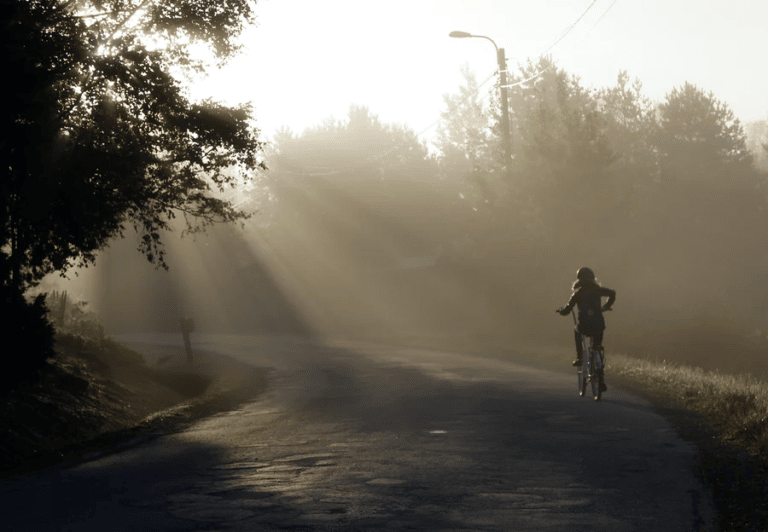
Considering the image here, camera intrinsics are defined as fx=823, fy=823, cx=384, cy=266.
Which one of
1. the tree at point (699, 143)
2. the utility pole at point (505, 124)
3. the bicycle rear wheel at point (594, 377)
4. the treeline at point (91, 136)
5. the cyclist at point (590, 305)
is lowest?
the bicycle rear wheel at point (594, 377)

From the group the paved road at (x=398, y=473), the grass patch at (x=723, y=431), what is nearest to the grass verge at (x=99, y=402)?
the paved road at (x=398, y=473)

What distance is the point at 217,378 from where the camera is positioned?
21.9 m

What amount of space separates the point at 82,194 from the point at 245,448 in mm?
5417

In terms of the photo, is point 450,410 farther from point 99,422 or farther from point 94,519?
point 94,519

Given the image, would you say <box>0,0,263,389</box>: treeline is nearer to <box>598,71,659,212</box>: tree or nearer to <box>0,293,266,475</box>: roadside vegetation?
<box>0,293,266,475</box>: roadside vegetation

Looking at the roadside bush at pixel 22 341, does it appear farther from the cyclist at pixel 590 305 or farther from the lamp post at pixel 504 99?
the lamp post at pixel 504 99

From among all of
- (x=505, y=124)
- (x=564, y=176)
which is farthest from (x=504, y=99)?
(x=564, y=176)

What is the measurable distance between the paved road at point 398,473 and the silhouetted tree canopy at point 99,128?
4095 millimetres

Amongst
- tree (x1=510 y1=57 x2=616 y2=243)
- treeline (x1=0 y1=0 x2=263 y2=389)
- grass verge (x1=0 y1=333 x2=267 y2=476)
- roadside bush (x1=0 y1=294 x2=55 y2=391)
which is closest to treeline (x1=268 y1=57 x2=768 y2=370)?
tree (x1=510 y1=57 x2=616 y2=243)

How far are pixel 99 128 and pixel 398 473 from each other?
29.7 feet

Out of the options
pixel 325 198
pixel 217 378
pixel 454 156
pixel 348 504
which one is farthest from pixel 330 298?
pixel 454 156

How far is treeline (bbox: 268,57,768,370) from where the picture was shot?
92.4ft

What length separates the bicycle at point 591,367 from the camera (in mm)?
12766

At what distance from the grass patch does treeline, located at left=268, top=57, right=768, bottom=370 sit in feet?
41.6
